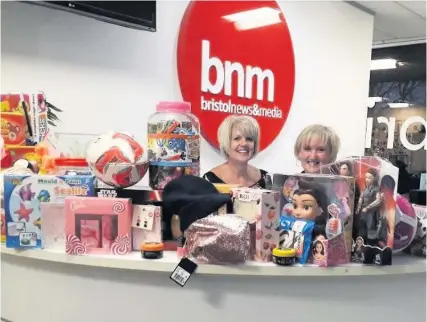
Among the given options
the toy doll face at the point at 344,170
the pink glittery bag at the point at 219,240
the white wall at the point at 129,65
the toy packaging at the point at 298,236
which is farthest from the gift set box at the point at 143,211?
the white wall at the point at 129,65

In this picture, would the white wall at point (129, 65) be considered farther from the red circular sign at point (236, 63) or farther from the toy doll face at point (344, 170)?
the toy doll face at point (344, 170)

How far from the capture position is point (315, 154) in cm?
263

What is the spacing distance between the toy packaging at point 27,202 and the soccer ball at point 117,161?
0.46ft

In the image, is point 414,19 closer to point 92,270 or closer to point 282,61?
point 282,61

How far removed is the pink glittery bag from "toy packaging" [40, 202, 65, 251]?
422 millimetres

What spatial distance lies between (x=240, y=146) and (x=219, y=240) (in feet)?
4.44

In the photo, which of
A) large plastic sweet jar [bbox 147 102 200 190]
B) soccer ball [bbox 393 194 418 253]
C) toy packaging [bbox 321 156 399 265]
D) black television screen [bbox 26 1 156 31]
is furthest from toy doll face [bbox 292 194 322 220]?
black television screen [bbox 26 1 156 31]

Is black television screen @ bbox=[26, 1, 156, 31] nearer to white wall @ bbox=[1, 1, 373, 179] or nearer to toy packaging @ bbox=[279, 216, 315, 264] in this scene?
white wall @ bbox=[1, 1, 373, 179]

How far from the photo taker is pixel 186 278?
56.1 inches

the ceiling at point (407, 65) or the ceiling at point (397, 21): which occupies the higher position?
the ceiling at point (397, 21)

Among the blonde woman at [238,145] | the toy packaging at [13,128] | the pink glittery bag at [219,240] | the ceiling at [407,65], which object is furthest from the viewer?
the ceiling at [407,65]

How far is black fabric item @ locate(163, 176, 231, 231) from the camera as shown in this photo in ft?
4.92

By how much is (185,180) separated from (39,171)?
63cm

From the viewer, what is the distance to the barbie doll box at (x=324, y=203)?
1.45 meters
